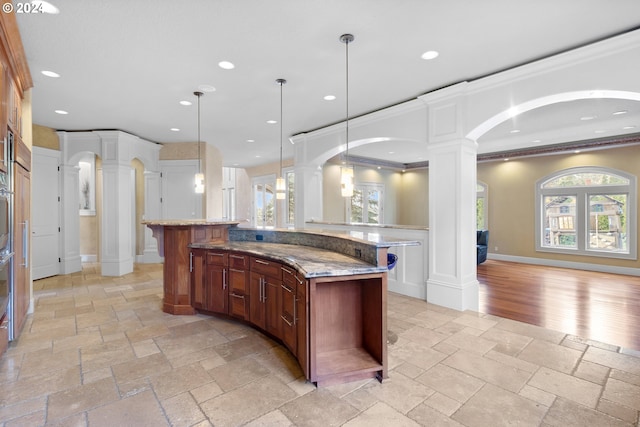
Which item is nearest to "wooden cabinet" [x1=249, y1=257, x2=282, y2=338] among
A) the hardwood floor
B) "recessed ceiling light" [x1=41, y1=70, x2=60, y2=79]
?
the hardwood floor

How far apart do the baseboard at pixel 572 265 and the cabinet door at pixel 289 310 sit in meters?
7.52

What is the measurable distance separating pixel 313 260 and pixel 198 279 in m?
1.81

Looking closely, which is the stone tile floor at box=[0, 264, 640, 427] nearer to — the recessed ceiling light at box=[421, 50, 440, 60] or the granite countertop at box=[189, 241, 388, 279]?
the granite countertop at box=[189, 241, 388, 279]

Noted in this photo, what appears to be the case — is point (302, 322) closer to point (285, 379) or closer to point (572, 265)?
point (285, 379)

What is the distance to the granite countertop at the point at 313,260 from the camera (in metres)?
2.29

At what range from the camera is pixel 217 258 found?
3619mm

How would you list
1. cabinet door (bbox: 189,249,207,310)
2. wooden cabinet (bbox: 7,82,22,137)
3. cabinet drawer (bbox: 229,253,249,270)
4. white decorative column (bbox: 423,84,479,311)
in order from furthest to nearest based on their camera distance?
white decorative column (bbox: 423,84,479,311) < cabinet door (bbox: 189,249,207,310) < cabinet drawer (bbox: 229,253,249,270) < wooden cabinet (bbox: 7,82,22,137)

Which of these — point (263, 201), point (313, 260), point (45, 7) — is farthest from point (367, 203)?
point (45, 7)

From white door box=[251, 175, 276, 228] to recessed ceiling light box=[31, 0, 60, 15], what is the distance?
27.3ft

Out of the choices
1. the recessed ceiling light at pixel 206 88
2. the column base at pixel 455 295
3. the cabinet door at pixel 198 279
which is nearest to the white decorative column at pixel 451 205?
the column base at pixel 455 295

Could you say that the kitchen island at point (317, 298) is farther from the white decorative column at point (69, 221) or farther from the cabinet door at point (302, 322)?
the white decorative column at point (69, 221)

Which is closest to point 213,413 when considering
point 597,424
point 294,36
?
point 597,424

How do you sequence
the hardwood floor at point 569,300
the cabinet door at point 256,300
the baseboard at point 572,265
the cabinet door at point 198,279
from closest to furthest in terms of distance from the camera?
the cabinet door at point 256,300 < the hardwood floor at point 569,300 < the cabinet door at point 198,279 < the baseboard at point 572,265

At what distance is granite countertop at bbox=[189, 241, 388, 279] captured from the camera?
2285mm
